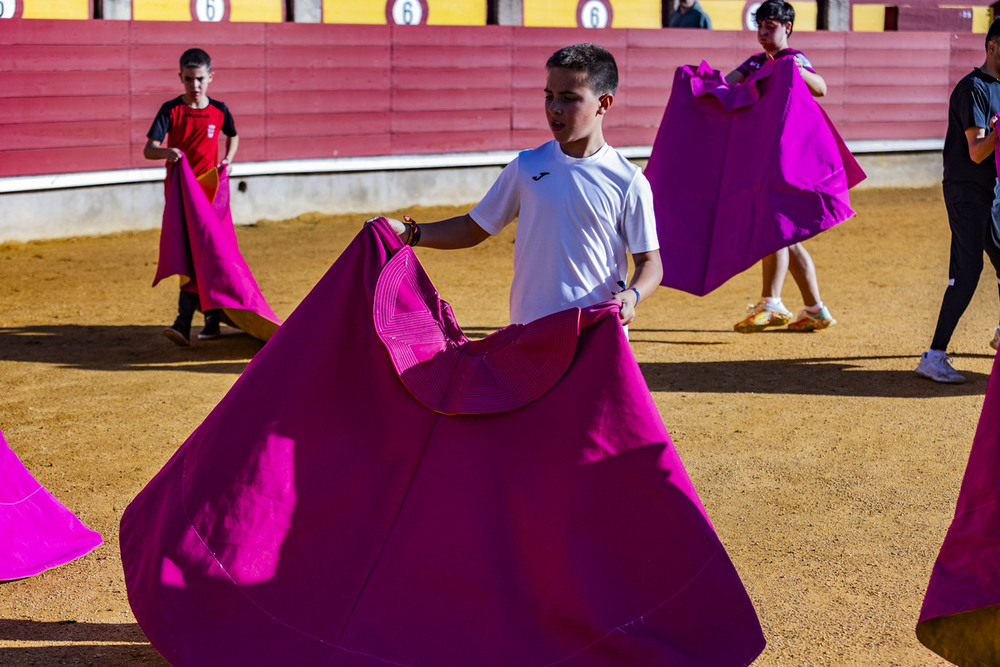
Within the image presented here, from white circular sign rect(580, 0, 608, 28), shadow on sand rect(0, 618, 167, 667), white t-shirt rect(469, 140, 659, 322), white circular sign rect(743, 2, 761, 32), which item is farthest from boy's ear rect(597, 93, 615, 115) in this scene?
white circular sign rect(743, 2, 761, 32)

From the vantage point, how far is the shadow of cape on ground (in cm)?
544

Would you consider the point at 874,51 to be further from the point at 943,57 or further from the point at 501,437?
the point at 501,437

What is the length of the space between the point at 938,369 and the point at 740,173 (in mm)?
1247

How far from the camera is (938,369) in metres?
5.12

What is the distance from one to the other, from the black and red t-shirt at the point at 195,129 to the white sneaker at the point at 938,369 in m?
3.35

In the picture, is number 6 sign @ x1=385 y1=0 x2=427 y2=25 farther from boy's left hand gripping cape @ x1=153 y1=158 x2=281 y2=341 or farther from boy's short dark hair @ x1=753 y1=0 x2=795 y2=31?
boy's short dark hair @ x1=753 y1=0 x2=795 y2=31

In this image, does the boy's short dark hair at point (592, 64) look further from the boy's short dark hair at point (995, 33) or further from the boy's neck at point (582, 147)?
the boy's short dark hair at point (995, 33)

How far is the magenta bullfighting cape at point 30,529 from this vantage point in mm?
3059

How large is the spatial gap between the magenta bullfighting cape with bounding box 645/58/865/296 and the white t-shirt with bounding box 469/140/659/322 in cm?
273

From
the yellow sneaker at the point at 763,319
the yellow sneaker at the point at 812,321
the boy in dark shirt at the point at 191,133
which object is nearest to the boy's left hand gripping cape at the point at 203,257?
the boy in dark shirt at the point at 191,133

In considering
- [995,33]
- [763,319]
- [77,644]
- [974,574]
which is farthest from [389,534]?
[763,319]

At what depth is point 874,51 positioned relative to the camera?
13.2 meters

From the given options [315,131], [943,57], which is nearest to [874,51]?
[943,57]

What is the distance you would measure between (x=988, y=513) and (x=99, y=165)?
26.7 ft
